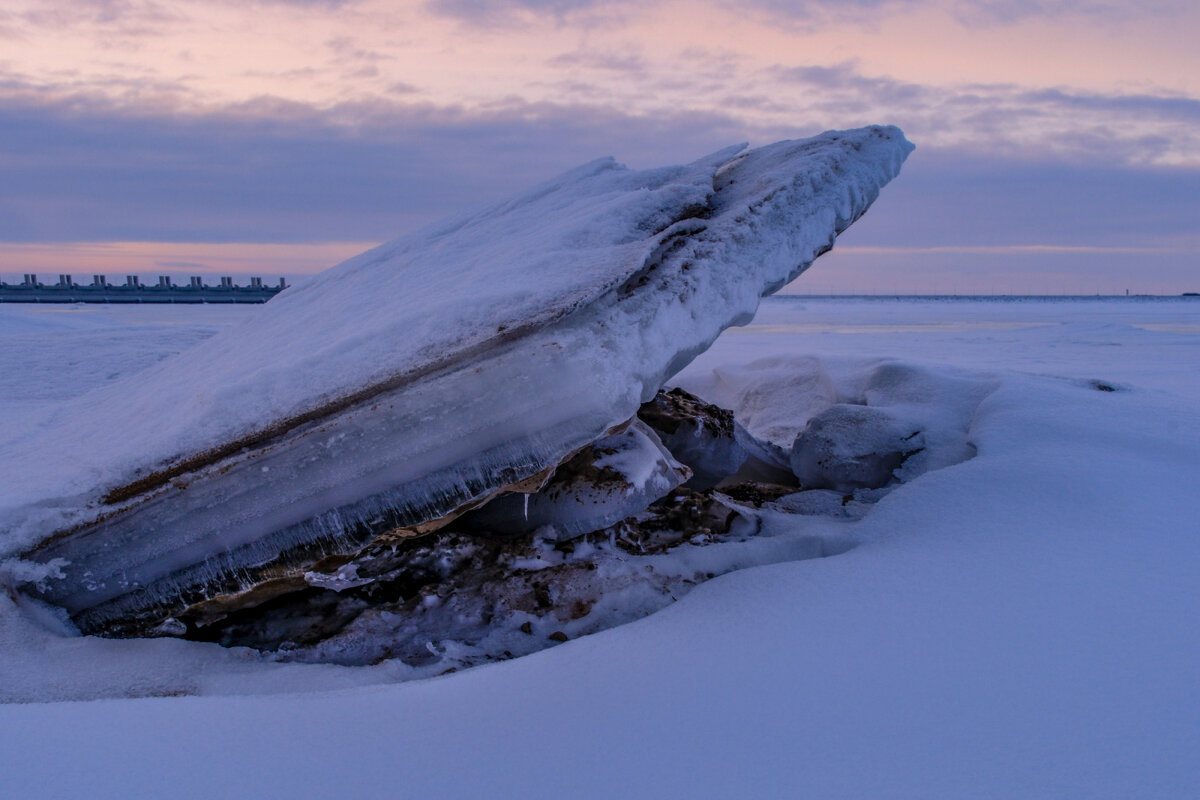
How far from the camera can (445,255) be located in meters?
2.28

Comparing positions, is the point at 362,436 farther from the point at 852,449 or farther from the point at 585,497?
the point at 852,449

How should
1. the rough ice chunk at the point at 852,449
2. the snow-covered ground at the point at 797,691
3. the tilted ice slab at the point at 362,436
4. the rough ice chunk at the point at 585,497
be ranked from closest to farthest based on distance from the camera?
the snow-covered ground at the point at 797,691, the tilted ice slab at the point at 362,436, the rough ice chunk at the point at 585,497, the rough ice chunk at the point at 852,449

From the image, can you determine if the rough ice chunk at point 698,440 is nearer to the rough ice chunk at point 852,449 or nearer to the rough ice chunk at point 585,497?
the rough ice chunk at point 852,449

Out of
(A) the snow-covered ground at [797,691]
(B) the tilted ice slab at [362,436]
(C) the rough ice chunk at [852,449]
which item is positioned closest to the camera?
(A) the snow-covered ground at [797,691]

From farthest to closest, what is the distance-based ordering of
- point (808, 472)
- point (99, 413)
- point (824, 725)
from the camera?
point (808, 472) → point (99, 413) → point (824, 725)

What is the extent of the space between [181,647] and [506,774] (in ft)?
3.27

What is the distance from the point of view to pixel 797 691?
3.22 ft

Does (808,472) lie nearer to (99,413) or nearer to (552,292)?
(552,292)

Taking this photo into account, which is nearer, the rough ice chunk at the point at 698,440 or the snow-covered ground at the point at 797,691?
the snow-covered ground at the point at 797,691

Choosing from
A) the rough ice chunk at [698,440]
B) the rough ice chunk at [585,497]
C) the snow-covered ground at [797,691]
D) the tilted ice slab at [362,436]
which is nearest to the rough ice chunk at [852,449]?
the rough ice chunk at [698,440]

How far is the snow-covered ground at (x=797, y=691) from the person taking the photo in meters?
0.83

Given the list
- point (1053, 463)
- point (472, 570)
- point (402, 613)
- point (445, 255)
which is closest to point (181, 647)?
point (402, 613)

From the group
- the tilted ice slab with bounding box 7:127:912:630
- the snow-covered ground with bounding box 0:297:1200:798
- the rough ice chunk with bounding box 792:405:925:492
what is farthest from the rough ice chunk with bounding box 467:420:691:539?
the rough ice chunk with bounding box 792:405:925:492

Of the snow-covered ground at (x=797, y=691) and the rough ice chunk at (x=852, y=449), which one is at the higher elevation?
the snow-covered ground at (x=797, y=691)
